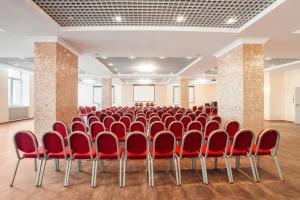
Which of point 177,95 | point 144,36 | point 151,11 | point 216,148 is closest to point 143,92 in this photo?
point 177,95

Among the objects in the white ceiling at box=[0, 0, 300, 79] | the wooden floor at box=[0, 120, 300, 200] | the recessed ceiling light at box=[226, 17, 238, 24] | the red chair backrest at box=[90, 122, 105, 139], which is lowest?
the wooden floor at box=[0, 120, 300, 200]

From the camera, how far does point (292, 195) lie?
131 inches

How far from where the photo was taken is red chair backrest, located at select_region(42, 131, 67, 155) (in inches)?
144

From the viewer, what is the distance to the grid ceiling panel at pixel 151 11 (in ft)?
15.1

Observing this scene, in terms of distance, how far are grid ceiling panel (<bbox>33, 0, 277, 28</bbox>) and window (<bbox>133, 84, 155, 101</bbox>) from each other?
62.8 ft

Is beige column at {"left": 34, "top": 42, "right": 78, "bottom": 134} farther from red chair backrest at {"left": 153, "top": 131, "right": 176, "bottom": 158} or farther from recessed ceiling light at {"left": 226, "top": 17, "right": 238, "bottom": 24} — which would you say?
recessed ceiling light at {"left": 226, "top": 17, "right": 238, "bottom": 24}

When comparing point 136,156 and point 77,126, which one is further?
point 77,126

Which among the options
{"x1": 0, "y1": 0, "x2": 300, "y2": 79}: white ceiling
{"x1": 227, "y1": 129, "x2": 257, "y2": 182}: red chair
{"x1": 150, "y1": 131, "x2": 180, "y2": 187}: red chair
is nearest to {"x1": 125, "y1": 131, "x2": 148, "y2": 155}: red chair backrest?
{"x1": 150, "y1": 131, "x2": 180, "y2": 187}: red chair

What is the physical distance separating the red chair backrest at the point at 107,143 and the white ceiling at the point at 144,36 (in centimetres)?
322

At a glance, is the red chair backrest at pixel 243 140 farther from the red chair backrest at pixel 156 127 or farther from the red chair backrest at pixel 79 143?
the red chair backrest at pixel 79 143

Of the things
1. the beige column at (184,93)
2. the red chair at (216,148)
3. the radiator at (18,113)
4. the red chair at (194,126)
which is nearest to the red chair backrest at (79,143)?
the red chair at (216,148)

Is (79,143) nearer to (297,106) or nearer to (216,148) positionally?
(216,148)

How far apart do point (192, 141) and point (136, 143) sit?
41.0 inches

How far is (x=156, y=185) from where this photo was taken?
373cm
